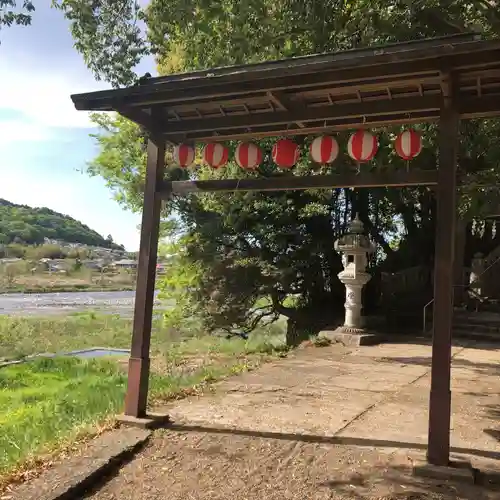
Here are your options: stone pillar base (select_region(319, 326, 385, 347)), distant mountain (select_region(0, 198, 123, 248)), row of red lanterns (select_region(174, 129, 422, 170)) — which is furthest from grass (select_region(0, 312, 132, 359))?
distant mountain (select_region(0, 198, 123, 248))

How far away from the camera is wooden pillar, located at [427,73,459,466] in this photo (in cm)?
412

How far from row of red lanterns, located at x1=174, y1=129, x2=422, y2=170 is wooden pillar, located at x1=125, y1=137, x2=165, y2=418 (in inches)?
13.6

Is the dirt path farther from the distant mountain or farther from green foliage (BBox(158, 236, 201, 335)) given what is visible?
the distant mountain

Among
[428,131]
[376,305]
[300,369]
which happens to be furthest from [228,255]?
[428,131]

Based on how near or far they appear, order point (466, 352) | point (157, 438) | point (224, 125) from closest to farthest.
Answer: point (157, 438) → point (224, 125) → point (466, 352)

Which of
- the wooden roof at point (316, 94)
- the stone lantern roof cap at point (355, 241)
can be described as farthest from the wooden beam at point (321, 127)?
the stone lantern roof cap at point (355, 241)

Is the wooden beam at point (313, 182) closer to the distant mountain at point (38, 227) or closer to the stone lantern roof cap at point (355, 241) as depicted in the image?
the stone lantern roof cap at point (355, 241)

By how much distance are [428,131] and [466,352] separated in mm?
5133

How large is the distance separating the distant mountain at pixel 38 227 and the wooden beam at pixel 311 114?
5184 cm

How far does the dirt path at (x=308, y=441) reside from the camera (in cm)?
366

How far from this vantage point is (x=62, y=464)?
13.1 ft

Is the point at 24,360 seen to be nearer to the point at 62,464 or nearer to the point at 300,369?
the point at 300,369

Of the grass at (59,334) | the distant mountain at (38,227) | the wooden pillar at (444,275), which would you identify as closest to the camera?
the wooden pillar at (444,275)

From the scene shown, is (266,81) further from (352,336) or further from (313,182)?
(352,336)
